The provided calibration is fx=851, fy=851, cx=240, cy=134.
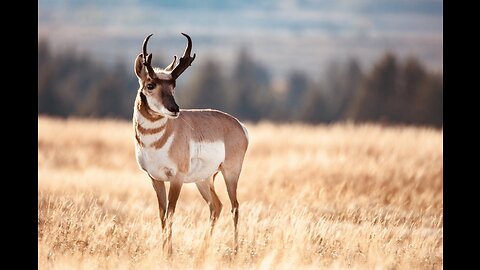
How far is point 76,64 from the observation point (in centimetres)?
9275

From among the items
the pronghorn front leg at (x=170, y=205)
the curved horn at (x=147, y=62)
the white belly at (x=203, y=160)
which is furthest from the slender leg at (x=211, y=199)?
the curved horn at (x=147, y=62)

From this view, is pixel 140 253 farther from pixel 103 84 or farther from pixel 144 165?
pixel 103 84

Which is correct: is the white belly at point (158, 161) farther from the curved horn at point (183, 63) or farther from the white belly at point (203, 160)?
the curved horn at point (183, 63)

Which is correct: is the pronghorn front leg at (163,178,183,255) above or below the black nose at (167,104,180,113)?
below

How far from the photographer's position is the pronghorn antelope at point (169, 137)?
1030 centimetres

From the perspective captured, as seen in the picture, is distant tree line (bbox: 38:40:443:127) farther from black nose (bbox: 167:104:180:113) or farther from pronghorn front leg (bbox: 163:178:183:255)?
black nose (bbox: 167:104:180:113)

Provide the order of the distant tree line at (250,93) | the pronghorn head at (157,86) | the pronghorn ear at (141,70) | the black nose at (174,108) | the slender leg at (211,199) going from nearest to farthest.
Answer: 1. the black nose at (174,108)
2. the pronghorn head at (157,86)
3. the pronghorn ear at (141,70)
4. the slender leg at (211,199)
5. the distant tree line at (250,93)

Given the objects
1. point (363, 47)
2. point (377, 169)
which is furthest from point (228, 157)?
point (363, 47)

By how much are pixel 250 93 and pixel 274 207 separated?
68.6m

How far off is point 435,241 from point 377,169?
6.66m

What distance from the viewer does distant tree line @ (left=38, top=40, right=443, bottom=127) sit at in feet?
219

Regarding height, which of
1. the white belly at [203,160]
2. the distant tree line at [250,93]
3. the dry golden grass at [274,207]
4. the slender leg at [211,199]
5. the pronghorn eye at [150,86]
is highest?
the pronghorn eye at [150,86]

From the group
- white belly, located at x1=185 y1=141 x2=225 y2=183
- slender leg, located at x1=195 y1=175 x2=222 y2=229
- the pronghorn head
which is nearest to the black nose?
the pronghorn head

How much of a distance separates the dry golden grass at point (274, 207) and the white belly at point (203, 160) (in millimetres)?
747
